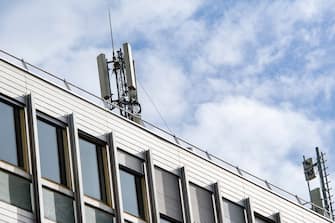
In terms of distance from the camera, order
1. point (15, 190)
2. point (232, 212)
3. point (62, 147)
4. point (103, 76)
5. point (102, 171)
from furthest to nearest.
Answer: point (103, 76) < point (232, 212) < point (102, 171) < point (62, 147) < point (15, 190)

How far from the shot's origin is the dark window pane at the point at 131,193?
40875 mm

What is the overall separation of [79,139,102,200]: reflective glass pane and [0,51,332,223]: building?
4cm

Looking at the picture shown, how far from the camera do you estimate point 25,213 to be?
35.8m

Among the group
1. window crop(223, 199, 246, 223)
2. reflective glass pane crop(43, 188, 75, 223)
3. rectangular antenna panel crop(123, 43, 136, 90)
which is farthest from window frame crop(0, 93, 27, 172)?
rectangular antenna panel crop(123, 43, 136, 90)

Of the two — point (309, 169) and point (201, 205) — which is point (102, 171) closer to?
point (201, 205)

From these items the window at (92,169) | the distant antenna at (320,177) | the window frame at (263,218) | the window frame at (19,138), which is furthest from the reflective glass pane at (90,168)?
the distant antenna at (320,177)

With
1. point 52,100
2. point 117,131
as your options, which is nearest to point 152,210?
point 117,131

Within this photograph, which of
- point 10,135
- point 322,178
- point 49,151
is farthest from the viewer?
point 322,178

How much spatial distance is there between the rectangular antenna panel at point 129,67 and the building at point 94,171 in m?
6.25

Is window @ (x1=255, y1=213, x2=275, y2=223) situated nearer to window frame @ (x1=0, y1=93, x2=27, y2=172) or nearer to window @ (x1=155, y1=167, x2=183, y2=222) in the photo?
window @ (x1=155, y1=167, x2=183, y2=222)

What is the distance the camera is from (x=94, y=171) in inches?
1572

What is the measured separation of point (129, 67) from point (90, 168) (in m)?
11.1

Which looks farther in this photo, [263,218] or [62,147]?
[263,218]

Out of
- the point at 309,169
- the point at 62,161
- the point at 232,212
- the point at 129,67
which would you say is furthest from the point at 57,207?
the point at 309,169
